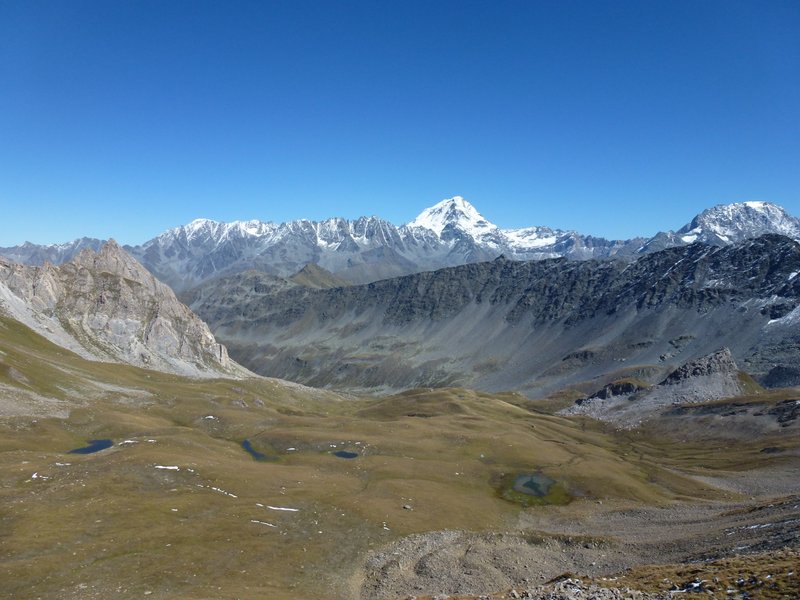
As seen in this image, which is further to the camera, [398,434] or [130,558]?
[398,434]

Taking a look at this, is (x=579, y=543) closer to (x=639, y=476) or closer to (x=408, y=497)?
(x=408, y=497)

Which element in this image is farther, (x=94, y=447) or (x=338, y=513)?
(x=94, y=447)

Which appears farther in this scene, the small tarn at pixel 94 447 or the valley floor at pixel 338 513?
the small tarn at pixel 94 447

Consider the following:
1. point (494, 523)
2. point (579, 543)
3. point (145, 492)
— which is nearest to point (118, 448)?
point (145, 492)

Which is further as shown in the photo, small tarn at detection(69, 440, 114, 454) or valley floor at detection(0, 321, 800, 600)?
small tarn at detection(69, 440, 114, 454)

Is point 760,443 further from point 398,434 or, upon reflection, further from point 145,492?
point 145,492

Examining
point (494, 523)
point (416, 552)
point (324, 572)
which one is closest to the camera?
point (324, 572)

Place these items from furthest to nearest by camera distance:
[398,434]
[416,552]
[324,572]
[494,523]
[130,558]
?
[398,434]
[494,523]
[416,552]
[324,572]
[130,558]

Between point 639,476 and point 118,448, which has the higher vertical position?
point 118,448

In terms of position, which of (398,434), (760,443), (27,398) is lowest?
(760,443)
